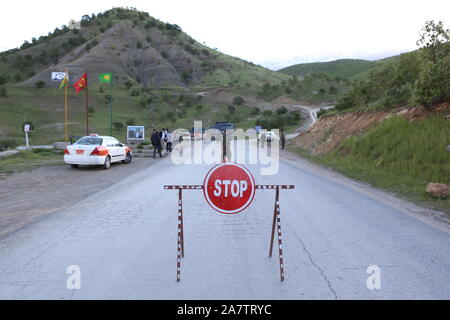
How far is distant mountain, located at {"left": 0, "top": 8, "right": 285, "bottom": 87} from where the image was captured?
93.1 meters

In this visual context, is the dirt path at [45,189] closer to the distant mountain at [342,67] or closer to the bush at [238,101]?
the bush at [238,101]

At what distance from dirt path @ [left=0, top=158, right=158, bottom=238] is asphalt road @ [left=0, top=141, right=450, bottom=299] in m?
0.51

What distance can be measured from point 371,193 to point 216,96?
249ft

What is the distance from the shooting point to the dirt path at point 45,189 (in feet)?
26.4

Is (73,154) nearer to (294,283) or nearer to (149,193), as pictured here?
(149,193)

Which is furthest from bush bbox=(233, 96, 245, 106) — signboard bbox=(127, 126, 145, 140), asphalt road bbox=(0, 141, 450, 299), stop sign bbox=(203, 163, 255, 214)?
stop sign bbox=(203, 163, 255, 214)

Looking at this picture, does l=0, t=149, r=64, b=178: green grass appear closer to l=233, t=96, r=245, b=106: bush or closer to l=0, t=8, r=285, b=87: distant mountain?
l=233, t=96, r=245, b=106: bush

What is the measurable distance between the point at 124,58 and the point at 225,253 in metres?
105

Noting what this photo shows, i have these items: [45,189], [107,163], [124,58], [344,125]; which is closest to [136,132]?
[107,163]

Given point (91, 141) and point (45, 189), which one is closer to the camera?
point (45, 189)

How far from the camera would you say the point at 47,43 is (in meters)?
117

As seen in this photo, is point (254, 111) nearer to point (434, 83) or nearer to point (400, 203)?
point (434, 83)

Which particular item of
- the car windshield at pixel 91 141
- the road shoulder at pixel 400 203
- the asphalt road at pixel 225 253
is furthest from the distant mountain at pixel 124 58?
the asphalt road at pixel 225 253

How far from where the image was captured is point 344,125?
25828mm
